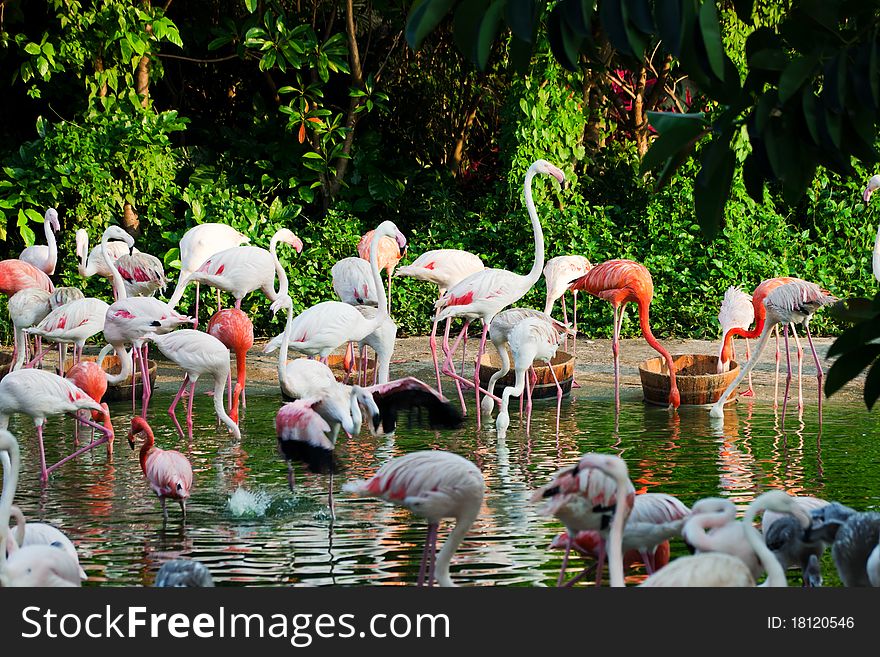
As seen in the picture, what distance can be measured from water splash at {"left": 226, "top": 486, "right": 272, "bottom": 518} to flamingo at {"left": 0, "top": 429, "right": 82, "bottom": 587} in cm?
171

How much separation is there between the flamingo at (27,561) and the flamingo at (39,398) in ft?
7.58

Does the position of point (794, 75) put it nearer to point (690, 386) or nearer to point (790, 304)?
point (790, 304)

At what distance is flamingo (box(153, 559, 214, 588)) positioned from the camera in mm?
3153

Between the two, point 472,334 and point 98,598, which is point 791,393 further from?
point 98,598

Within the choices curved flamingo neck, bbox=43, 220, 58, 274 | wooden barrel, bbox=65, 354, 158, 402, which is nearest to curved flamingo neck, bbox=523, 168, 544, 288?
wooden barrel, bbox=65, 354, 158, 402

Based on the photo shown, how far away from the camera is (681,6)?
205 centimetres

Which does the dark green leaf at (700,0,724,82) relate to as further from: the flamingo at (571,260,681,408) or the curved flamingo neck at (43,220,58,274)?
the curved flamingo neck at (43,220,58,274)

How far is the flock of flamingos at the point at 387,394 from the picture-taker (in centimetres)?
320

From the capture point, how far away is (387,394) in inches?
186

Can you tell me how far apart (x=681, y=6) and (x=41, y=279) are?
23.3ft

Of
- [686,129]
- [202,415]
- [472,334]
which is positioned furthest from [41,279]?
[686,129]

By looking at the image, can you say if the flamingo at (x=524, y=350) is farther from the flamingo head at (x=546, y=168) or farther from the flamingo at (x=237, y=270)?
the flamingo at (x=237, y=270)

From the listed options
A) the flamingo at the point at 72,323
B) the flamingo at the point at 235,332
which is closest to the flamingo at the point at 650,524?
the flamingo at the point at 235,332

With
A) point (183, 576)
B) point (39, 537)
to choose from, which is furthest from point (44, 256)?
point (183, 576)
